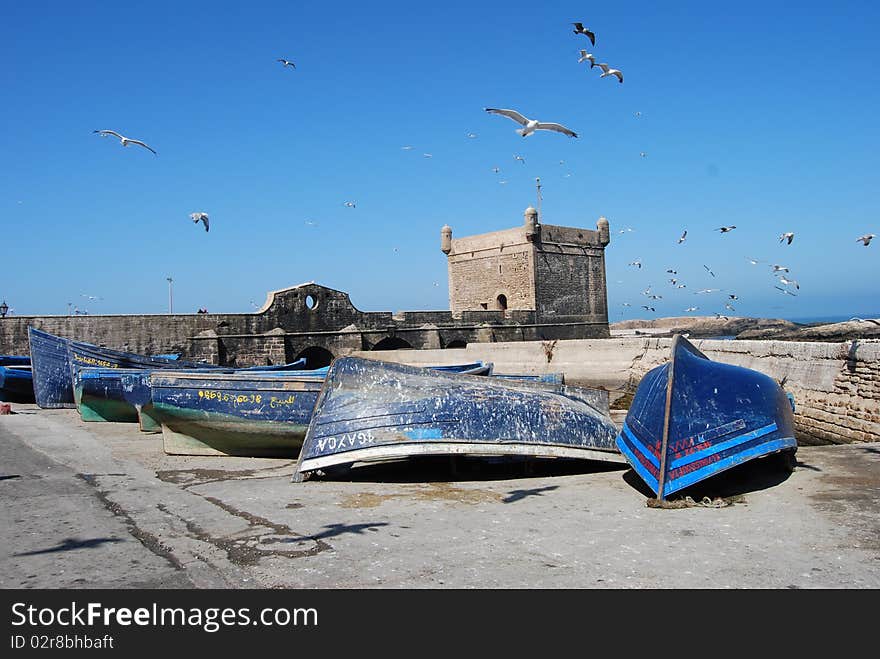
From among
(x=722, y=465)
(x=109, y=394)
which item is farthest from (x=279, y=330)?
(x=722, y=465)

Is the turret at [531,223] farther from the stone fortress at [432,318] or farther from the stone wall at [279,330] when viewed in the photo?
the stone wall at [279,330]

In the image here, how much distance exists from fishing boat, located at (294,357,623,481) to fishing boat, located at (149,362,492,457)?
1413 mm

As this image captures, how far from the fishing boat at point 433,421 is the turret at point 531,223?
2382 centimetres

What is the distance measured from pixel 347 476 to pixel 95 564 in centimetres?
386

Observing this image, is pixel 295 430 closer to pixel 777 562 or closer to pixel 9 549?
pixel 9 549

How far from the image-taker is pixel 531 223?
104 feet

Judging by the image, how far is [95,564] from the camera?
14.7ft

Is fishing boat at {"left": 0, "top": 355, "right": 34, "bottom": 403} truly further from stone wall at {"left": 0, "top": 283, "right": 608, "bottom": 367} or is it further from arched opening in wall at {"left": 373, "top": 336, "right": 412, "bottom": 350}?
arched opening in wall at {"left": 373, "top": 336, "right": 412, "bottom": 350}

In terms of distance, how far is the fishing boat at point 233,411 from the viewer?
9.52m

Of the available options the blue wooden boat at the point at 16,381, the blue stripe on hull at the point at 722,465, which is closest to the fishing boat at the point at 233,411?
the blue stripe on hull at the point at 722,465

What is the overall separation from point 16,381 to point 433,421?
15472mm

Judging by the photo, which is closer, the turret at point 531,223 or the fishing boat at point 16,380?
the fishing boat at point 16,380

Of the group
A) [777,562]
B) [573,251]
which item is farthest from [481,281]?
[777,562]

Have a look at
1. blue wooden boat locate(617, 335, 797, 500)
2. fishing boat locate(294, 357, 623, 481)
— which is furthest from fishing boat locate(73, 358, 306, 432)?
blue wooden boat locate(617, 335, 797, 500)
